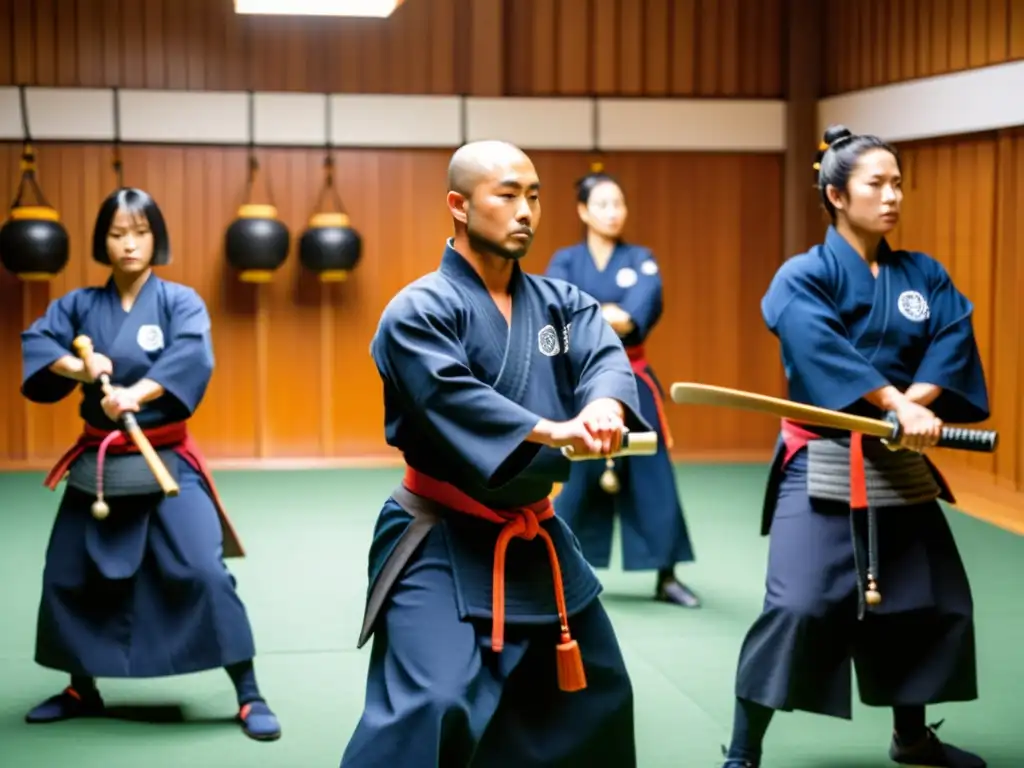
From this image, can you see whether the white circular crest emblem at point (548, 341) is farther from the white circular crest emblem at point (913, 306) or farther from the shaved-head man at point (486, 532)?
the white circular crest emblem at point (913, 306)

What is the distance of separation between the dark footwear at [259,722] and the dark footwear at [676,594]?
1.86m

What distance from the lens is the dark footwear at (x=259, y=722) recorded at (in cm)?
382

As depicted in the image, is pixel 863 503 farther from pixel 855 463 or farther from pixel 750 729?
pixel 750 729

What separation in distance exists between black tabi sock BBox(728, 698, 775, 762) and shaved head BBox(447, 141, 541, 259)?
1.31 metres

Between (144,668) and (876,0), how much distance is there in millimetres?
5888

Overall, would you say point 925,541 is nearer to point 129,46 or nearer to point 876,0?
point 876,0

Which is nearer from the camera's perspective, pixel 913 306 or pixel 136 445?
pixel 913 306

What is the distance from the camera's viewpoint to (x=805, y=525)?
11.2 ft

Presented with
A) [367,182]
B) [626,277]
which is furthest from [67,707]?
[367,182]

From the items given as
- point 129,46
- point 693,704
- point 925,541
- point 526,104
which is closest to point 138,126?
point 129,46

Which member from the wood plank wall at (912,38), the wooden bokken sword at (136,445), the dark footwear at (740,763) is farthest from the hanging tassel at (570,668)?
the wood plank wall at (912,38)

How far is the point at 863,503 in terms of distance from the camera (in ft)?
11.0

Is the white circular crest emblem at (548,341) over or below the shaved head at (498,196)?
below

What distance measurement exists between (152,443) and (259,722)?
80 centimetres
